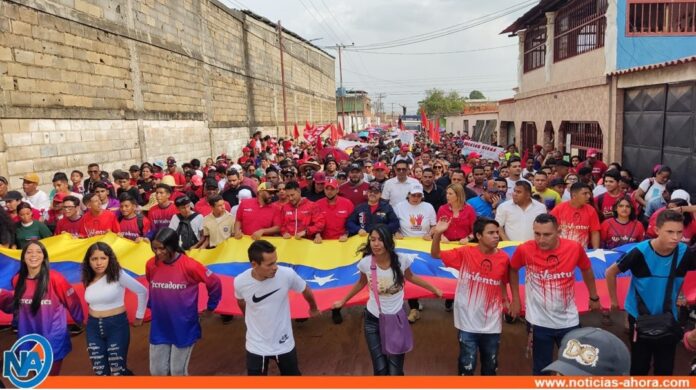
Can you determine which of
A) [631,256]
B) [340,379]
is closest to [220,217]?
[340,379]

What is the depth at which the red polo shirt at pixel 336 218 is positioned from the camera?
20.9 ft

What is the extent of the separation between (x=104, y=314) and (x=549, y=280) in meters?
3.64

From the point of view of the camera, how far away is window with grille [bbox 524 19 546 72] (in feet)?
63.7

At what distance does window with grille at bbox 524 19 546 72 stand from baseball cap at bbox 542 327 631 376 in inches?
758

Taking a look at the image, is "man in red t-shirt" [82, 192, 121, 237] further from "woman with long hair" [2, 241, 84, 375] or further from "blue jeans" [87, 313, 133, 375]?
"blue jeans" [87, 313, 133, 375]

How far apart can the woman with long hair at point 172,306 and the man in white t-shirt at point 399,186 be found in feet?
12.0

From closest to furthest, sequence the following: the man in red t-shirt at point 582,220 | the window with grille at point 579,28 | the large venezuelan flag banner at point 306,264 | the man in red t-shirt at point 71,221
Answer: the large venezuelan flag banner at point 306,264 < the man in red t-shirt at point 582,220 < the man in red t-shirt at point 71,221 < the window with grille at point 579,28

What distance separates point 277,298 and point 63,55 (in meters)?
9.81

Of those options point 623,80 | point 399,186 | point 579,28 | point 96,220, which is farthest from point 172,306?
point 579,28

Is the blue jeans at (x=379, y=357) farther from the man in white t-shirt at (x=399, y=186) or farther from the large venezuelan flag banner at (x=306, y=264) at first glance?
the man in white t-shirt at (x=399, y=186)

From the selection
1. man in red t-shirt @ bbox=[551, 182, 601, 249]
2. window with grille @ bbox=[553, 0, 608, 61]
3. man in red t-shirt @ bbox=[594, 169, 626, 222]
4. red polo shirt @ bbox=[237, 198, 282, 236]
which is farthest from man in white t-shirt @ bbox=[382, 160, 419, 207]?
window with grille @ bbox=[553, 0, 608, 61]

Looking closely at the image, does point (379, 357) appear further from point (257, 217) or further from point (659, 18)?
point (659, 18)

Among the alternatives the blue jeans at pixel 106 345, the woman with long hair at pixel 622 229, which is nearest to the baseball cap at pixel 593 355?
the blue jeans at pixel 106 345

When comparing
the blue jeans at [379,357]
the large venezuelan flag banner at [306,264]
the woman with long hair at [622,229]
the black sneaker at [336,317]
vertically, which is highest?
the woman with long hair at [622,229]
